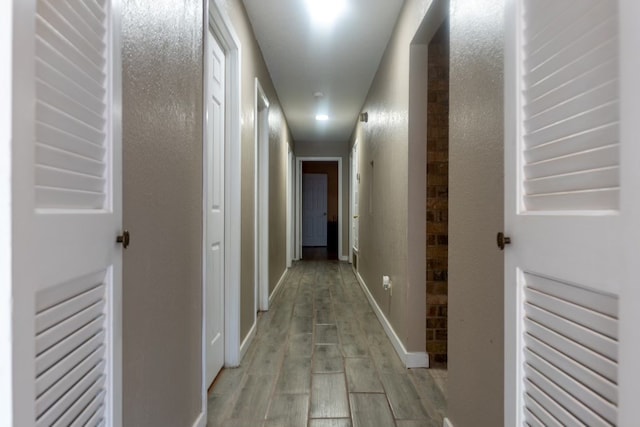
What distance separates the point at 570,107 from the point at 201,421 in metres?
1.78

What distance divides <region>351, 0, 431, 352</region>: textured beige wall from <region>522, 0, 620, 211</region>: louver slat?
144 cm

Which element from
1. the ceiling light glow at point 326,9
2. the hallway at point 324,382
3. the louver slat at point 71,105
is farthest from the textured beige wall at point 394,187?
the louver slat at point 71,105

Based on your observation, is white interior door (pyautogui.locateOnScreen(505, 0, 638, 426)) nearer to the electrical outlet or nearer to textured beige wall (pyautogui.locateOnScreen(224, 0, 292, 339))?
textured beige wall (pyautogui.locateOnScreen(224, 0, 292, 339))

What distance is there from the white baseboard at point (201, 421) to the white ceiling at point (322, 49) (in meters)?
2.48

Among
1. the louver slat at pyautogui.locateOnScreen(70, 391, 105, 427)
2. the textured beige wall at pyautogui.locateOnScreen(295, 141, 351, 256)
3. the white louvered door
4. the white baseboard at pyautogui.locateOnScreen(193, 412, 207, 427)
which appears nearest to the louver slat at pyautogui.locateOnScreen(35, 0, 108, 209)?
the white louvered door

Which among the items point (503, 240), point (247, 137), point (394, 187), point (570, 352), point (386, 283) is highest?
point (247, 137)

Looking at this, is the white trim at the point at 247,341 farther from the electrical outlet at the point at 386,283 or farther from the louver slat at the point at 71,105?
the louver slat at the point at 71,105

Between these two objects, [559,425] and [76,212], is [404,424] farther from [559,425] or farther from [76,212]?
[76,212]

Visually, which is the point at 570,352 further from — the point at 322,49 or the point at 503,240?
the point at 322,49

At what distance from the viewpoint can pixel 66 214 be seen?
70 centimetres

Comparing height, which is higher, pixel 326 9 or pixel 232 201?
pixel 326 9
